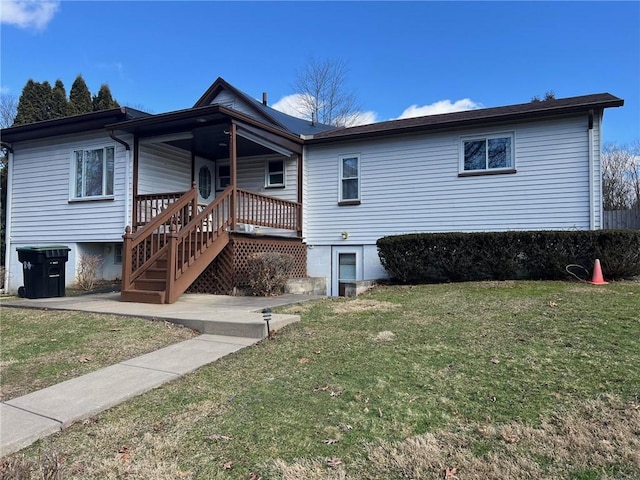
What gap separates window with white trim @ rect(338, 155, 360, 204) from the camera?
484 inches

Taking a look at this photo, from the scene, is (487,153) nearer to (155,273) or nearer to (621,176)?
(155,273)

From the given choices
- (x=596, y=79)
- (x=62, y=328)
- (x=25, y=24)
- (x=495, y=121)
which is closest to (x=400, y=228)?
(x=495, y=121)

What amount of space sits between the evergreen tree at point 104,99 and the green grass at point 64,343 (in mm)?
24294

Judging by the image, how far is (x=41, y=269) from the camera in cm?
919

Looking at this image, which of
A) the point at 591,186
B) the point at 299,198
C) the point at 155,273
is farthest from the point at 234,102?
the point at 591,186

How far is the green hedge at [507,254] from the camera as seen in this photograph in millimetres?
8570

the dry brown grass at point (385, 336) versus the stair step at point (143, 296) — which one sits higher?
the stair step at point (143, 296)

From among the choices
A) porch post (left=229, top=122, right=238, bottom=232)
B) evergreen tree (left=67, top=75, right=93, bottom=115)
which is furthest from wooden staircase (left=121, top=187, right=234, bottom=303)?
evergreen tree (left=67, top=75, right=93, bottom=115)

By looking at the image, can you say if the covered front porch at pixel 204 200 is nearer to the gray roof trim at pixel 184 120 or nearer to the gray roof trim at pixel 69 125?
the gray roof trim at pixel 184 120

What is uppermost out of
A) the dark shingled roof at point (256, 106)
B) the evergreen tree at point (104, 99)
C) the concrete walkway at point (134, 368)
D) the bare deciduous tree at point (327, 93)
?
the bare deciduous tree at point (327, 93)

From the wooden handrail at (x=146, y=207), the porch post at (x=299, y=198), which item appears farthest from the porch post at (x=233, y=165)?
the porch post at (x=299, y=198)

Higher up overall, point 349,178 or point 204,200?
point 349,178

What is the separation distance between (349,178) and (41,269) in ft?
25.6

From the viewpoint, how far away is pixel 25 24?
47.0ft
